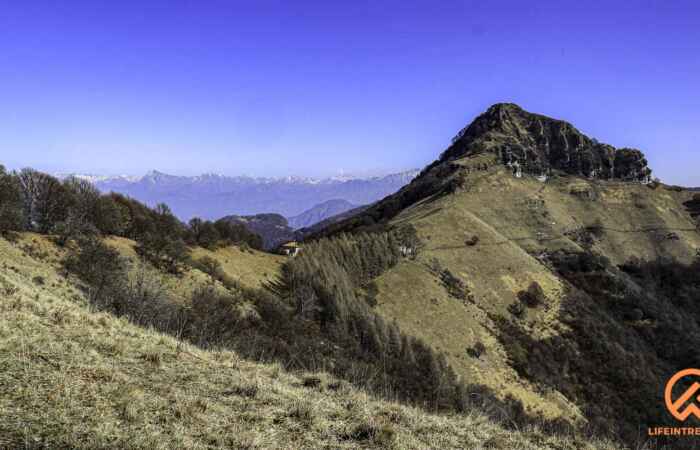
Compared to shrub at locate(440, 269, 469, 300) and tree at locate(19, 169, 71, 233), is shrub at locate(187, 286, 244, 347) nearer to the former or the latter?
tree at locate(19, 169, 71, 233)

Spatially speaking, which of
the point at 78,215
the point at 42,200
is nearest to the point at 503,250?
the point at 78,215

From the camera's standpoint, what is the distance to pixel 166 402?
7562 millimetres

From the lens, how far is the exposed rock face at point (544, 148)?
401 feet

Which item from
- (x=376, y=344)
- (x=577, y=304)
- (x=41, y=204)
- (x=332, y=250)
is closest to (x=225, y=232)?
(x=332, y=250)

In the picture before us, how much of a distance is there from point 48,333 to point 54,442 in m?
4.83

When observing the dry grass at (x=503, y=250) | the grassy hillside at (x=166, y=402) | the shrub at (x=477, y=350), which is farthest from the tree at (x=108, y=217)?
the shrub at (x=477, y=350)

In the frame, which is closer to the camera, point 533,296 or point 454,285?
point 454,285

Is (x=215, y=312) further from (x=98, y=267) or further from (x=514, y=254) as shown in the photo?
(x=514, y=254)

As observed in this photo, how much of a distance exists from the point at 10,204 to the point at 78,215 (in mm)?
5011

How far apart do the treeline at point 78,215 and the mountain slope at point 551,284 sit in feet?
75.8

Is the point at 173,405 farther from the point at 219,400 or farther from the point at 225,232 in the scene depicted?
the point at 225,232

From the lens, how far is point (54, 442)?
570 cm

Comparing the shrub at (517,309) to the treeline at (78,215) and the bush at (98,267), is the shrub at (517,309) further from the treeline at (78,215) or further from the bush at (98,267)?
the bush at (98,267)

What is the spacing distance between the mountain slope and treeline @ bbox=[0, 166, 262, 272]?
23.1 m
